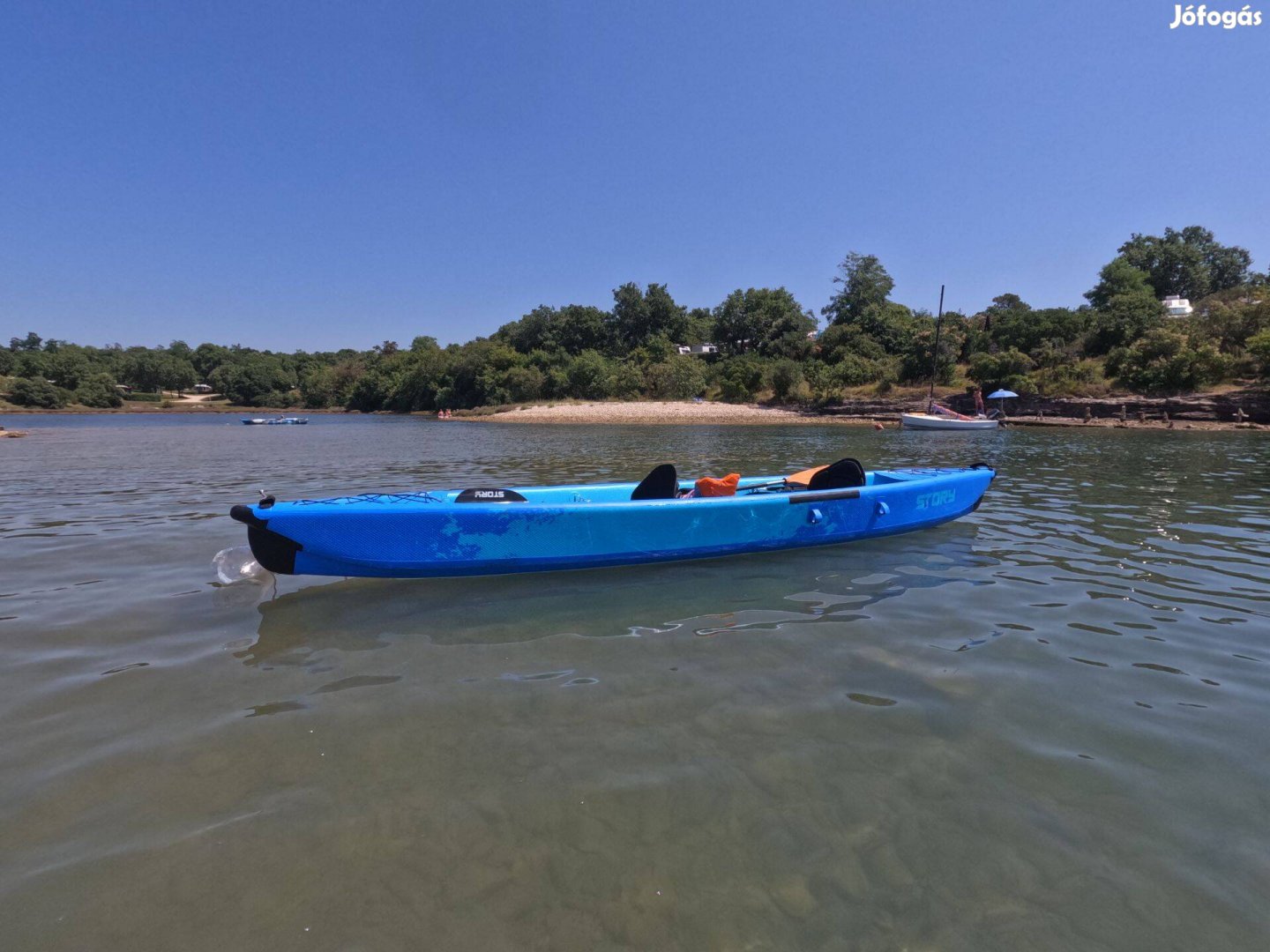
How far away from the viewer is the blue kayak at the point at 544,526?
5.05 metres

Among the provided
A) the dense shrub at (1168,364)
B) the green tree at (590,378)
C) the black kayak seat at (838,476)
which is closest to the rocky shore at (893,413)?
the dense shrub at (1168,364)

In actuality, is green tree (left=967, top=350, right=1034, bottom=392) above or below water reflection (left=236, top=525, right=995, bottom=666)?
above

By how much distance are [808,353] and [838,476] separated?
169 ft

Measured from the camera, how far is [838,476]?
720 centimetres

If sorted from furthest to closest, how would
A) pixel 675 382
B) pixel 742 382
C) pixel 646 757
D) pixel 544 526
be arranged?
pixel 675 382 < pixel 742 382 < pixel 544 526 < pixel 646 757

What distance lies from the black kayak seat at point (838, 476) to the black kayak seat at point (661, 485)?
1.72m

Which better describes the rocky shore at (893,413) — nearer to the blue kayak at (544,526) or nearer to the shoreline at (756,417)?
the shoreline at (756,417)

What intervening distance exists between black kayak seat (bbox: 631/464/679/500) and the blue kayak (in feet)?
0.04

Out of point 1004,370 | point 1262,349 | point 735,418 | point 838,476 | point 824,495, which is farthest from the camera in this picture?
point 735,418

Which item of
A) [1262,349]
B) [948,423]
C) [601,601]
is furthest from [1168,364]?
[601,601]

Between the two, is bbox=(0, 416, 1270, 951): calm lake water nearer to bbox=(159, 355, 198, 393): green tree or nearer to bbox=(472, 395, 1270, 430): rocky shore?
bbox=(472, 395, 1270, 430): rocky shore

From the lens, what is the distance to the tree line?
34.0m

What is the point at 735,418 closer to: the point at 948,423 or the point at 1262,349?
the point at 948,423

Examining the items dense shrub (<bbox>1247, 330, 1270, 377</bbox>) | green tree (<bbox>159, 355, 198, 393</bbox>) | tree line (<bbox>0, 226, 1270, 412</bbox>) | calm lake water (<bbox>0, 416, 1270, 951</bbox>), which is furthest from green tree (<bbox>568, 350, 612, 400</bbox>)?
green tree (<bbox>159, 355, 198, 393</bbox>)
